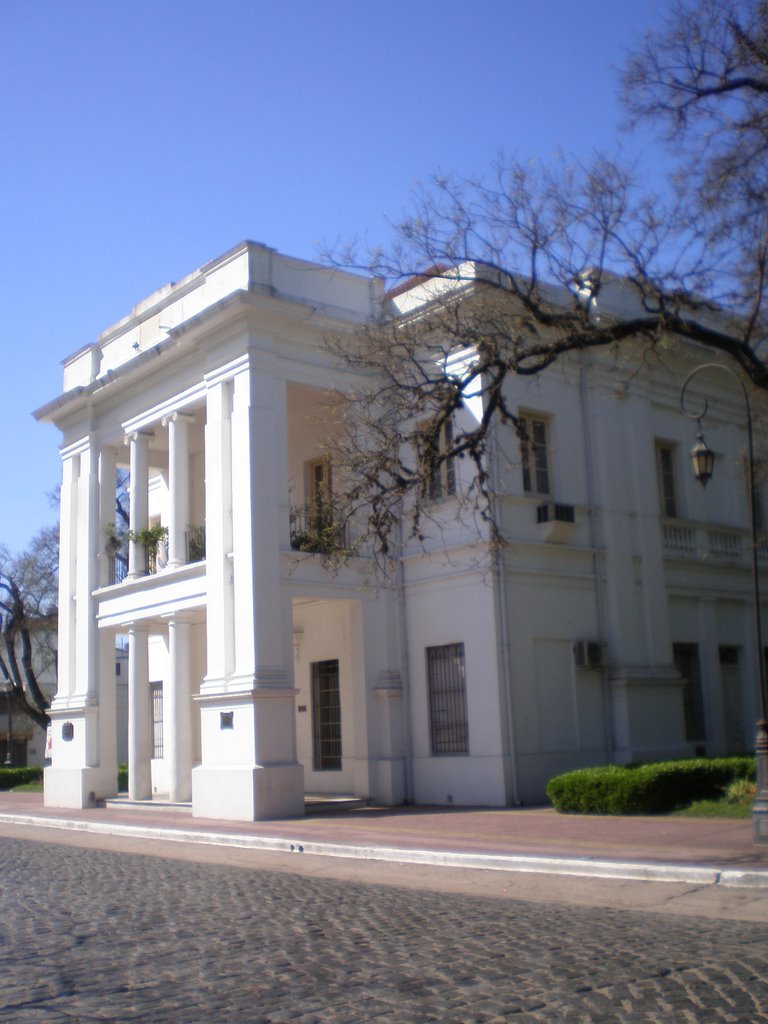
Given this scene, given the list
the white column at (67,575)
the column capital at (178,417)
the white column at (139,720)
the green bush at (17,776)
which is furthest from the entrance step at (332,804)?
the green bush at (17,776)

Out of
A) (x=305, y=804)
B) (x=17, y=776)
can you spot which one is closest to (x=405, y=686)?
(x=305, y=804)

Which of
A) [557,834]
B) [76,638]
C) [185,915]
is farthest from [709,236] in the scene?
[76,638]

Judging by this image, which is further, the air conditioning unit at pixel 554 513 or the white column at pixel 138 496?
the white column at pixel 138 496

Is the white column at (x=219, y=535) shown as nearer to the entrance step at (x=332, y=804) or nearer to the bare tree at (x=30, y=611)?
the entrance step at (x=332, y=804)

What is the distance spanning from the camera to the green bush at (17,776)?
3475 centimetres

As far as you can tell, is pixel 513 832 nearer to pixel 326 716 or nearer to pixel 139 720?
pixel 326 716

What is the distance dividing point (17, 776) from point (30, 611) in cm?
644

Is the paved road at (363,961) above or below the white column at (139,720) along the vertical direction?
below

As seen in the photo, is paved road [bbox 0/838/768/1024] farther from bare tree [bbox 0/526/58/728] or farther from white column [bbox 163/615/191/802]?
bare tree [bbox 0/526/58/728]

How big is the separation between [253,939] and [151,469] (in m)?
21.0

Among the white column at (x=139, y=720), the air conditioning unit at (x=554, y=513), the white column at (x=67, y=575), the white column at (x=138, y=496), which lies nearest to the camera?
the air conditioning unit at (x=554, y=513)

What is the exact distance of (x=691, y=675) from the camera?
23203mm

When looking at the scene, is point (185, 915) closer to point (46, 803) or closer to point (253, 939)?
point (253, 939)

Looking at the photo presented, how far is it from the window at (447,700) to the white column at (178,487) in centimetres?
538
